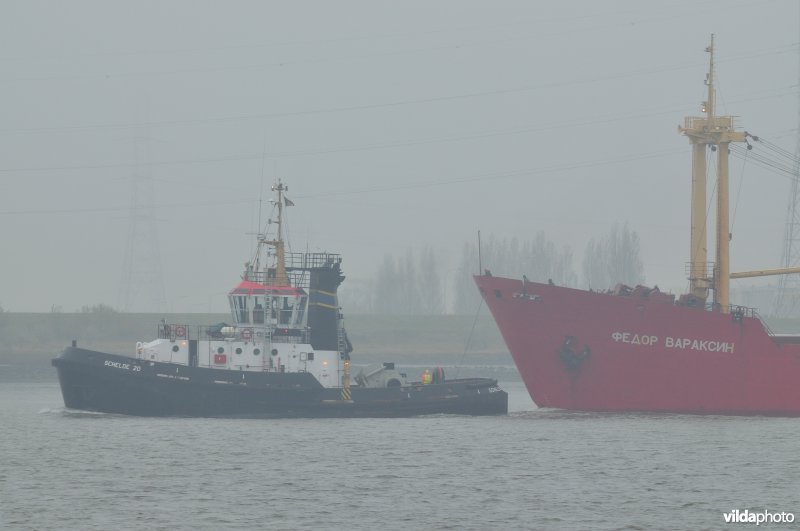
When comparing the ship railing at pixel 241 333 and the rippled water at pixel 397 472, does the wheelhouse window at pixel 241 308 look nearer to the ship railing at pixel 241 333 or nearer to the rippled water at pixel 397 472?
the ship railing at pixel 241 333

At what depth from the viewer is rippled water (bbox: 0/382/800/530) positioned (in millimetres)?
A: 29984

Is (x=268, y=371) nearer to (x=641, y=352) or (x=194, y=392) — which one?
(x=194, y=392)

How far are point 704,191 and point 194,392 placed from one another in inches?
886

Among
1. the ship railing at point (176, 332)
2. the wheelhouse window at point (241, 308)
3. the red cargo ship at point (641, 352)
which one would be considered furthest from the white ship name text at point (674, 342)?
the ship railing at point (176, 332)

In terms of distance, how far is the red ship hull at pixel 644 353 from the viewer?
1973 inches

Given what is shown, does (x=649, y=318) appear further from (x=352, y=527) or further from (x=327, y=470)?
(x=352, y=527)

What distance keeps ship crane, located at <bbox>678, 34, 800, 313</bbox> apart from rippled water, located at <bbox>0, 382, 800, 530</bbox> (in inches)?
253

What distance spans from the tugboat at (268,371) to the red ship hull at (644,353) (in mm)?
2597

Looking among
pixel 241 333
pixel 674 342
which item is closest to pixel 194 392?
pixel 241 333

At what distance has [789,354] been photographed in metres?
50.8

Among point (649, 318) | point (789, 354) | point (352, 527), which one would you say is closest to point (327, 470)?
point (352, 527)

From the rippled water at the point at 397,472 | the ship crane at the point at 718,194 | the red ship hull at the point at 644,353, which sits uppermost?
the ship crane at the point at 718,194

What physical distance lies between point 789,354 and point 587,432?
371 inches

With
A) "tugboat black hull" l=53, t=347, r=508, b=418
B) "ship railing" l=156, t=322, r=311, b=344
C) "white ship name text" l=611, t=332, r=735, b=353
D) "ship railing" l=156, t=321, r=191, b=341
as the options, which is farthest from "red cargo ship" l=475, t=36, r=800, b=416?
"ship railing" l=156, t=321, r=191, b=341
